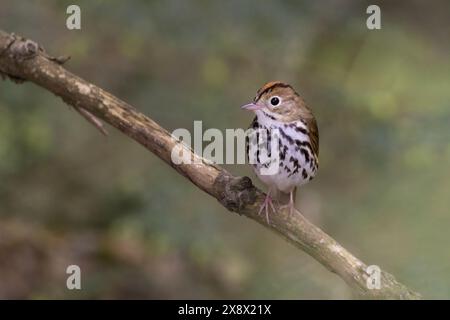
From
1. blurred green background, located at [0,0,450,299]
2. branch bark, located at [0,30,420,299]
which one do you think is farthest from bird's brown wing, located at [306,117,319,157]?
blurred green background, located at [0,0,450,299]

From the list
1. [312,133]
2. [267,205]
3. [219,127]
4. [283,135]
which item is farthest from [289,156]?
[219,127]

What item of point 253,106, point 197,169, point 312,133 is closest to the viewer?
point 197,169

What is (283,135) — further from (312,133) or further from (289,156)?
(312,133)

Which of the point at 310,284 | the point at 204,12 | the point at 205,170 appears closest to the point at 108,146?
the point at 204,12

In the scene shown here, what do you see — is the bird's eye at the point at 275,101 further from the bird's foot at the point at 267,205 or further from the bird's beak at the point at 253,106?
the bird's foot at the point at 267,205
